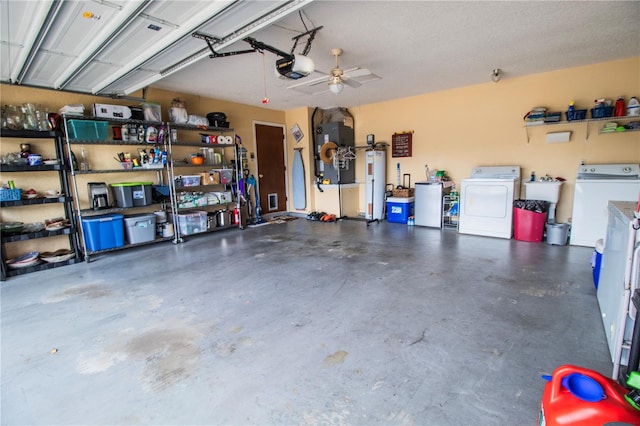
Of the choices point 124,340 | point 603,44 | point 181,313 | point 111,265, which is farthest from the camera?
point 111,265

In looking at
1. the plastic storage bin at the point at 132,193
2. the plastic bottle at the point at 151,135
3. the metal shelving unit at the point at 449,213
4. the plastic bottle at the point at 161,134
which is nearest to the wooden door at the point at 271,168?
the plastic bottle at the point at 161,134

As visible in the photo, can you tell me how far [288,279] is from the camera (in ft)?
11.1

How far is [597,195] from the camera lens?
4188 millimetres

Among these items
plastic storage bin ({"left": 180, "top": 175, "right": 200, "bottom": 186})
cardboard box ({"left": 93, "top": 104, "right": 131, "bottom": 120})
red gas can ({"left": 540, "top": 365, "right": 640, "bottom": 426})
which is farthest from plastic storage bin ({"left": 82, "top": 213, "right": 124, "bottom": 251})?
red gas can ({"left": 540, "top": 365, "right": 640, "bottom": 426})

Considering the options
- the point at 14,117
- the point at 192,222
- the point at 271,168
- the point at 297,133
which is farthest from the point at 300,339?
the point at 297,133

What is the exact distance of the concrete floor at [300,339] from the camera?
1.62 m

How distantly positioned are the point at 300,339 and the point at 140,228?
A: 3819 millimetres

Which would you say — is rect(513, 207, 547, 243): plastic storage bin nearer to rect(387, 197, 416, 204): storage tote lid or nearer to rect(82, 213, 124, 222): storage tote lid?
rect(387, 197, 416, 204): storage tote lid

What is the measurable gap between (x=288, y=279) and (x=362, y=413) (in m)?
1.96

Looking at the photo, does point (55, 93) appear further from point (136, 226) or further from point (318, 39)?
point (318, 39)

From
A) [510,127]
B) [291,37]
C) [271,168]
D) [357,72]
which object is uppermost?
[291,37]

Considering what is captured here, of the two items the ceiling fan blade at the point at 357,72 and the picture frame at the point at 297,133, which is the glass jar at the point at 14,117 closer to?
the ceiling fan blade at the point at 357,72

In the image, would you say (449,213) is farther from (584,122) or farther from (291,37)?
(291,37)

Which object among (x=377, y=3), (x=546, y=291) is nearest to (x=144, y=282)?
(x=377, y=3)
